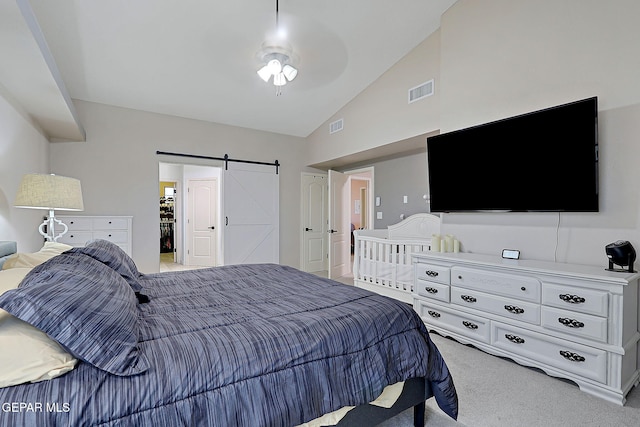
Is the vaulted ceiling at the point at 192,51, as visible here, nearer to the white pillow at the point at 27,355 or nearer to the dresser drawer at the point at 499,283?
the white pillow at the point at 27,355

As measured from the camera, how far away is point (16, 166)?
2889mm

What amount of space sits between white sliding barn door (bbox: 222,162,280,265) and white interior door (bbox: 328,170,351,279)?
1.02 m

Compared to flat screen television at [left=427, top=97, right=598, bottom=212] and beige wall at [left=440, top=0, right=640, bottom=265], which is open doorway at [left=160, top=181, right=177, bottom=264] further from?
beige wall at [left=440, top=0, right=640, bottom=265]

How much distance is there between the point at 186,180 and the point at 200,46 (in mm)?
4091

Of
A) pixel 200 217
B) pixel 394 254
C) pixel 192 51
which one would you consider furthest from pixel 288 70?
pixel 200 217

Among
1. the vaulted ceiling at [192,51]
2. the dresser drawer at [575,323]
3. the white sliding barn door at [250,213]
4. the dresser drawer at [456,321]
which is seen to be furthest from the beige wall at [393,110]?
the dresser drawer at [575,323]

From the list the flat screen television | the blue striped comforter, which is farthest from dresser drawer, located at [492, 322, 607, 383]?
the blue striped comforter

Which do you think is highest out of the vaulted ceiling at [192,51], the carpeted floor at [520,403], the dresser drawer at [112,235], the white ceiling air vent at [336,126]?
the vaulted ceiling at [192,51]

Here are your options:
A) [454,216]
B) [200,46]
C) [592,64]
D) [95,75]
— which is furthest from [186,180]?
[592,64]

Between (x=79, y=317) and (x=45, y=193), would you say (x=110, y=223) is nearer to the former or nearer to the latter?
(x=45, y=193)

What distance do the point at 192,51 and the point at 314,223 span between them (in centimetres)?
373

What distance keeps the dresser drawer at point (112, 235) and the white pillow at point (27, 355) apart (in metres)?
3.73

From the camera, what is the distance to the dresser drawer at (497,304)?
241cm

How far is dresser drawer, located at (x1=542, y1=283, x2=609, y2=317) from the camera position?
2072 millimetres
